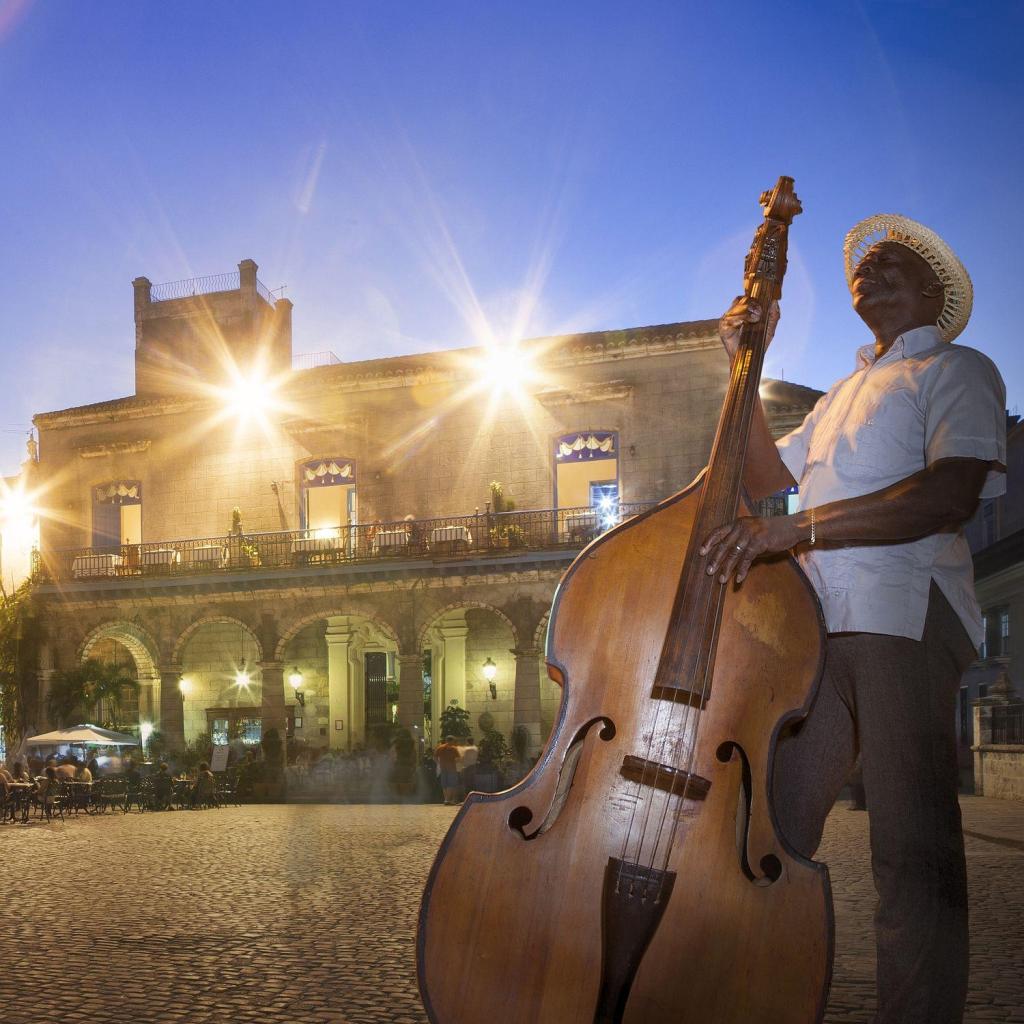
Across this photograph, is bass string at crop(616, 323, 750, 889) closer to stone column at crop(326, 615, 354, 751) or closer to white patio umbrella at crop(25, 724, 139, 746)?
white patio umbrella at crop(25, 724, 139, 746)

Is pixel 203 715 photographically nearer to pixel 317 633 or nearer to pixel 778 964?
pixel 317 633

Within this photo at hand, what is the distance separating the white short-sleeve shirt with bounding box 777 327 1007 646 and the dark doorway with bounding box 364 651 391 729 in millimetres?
26939

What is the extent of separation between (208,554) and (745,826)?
2897cm

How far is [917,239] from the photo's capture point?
8.52 feet

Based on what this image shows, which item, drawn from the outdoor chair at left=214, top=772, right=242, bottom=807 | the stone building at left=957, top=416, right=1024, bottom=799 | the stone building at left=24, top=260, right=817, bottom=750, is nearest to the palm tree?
the stone building at left=24, top=260, right=817, bottom=750

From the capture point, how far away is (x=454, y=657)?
28438 mm

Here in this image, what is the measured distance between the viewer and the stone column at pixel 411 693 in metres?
25.3

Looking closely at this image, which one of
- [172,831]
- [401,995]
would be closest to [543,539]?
[172,831]

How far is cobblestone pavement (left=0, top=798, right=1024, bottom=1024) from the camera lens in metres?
4.34

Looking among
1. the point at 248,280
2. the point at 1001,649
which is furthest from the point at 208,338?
the point at 1001,649

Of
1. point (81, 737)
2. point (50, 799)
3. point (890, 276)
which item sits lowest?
point (50, 799)

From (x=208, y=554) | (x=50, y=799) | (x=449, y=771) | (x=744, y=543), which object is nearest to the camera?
(x=744, y=543)

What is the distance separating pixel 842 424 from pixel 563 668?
882 millimetres

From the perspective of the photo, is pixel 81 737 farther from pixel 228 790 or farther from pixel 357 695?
pixel 357 695
